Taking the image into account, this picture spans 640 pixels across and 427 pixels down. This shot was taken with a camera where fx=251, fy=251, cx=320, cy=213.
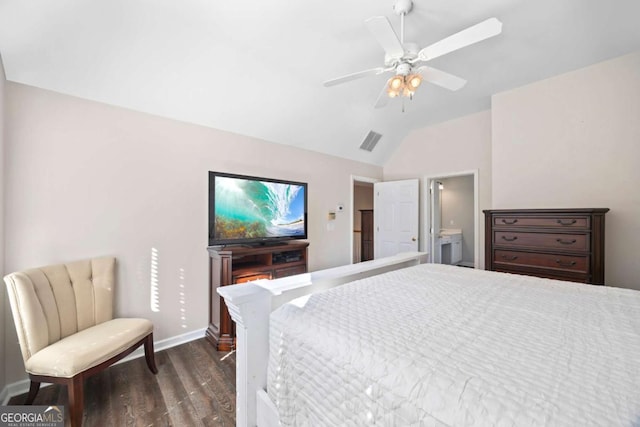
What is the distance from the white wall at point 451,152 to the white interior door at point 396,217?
30 centimetres

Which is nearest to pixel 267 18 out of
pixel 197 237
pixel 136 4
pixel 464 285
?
pixel 136 4

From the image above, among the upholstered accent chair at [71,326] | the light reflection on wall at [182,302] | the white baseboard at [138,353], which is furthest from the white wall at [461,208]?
the upholstered accent chair at [71,326]

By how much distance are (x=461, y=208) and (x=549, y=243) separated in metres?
3.89

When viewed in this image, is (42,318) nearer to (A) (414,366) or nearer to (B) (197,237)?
(B) (197,237)

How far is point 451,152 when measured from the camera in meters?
3.95

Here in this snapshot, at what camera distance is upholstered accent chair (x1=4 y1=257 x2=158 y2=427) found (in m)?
1.48

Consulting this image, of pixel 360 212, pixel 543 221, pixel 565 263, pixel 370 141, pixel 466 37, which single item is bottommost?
pixel 565 263

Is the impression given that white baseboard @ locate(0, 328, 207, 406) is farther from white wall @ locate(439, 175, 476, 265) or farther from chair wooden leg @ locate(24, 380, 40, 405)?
white wall @ locate(439, 175, 476, 265)

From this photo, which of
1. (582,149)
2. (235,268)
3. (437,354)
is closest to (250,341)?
(437,354)

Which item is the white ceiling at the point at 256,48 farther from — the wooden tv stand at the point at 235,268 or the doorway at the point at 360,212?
the doorway at the point at 360,212

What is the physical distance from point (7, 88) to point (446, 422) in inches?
124

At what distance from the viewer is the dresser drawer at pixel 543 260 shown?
2244 millimetres

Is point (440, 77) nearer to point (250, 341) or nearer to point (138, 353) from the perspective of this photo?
point (250, 341)

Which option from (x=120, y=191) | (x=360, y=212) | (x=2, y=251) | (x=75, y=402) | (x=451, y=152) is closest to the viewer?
(x=75, y=402)
